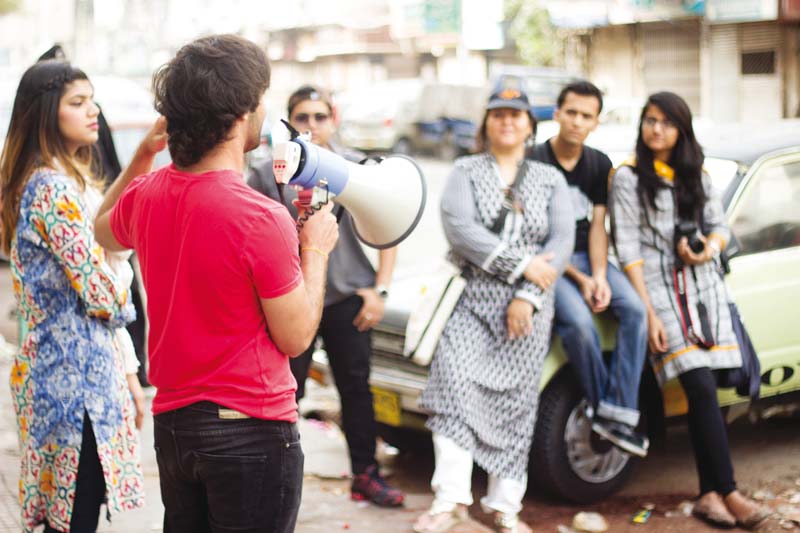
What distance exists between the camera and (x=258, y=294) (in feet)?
7.38

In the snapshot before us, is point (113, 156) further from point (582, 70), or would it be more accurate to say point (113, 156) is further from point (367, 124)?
point (582, 70)

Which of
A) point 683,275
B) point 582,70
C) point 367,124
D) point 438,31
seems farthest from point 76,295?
point 438,31

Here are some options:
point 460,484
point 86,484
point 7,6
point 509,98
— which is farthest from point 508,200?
point 7,6

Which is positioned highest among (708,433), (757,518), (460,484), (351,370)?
(351,370)

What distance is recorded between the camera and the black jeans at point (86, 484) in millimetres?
3006

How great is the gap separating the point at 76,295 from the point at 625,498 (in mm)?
2777

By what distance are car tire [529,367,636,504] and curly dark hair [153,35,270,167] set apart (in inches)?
99.3

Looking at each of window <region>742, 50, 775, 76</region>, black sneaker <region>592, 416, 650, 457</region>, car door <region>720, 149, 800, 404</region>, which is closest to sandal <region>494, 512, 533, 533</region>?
black sneaker <region>592, 416, 650, 457</region>

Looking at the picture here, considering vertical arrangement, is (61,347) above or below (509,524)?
above

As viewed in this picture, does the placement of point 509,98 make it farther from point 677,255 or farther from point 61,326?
point 61,326

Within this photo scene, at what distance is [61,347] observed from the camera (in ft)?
9.75

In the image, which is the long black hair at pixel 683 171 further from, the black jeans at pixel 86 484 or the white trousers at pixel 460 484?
the black jeans at pixel 86 484

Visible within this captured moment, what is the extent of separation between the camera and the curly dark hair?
220 cm

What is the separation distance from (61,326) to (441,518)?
1.84 meters
